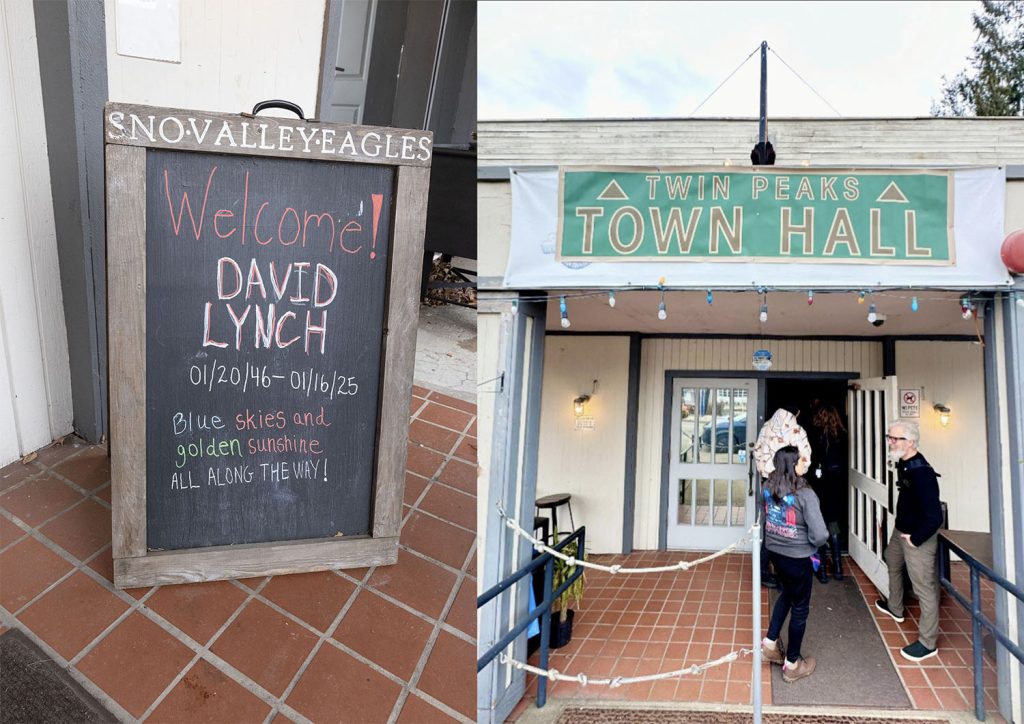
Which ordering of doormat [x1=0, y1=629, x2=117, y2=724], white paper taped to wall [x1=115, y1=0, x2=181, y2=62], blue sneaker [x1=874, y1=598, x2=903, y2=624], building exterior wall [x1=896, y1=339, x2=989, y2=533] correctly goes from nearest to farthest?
doormat [x1=0, y1=629, x2=117, y2=724] → white paper taped to wall [x1=115, y1=0, x2=181, y2=62] → blue sneaker [x1=874, y1=598, x2=903, y2=624] → building exterior wall [x1=896, y1=339, x2=989, y2=533]

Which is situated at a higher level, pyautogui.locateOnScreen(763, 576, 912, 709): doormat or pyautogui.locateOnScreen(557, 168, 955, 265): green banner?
pyautogui.locateOnScreen(557, 168, 955, 265): green banner

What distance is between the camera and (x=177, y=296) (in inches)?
91.0

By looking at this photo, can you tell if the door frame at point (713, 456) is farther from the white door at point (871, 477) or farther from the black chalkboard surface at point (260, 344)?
the black chalkboard surface at point (260, 344)

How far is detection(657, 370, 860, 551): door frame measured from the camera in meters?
6.94

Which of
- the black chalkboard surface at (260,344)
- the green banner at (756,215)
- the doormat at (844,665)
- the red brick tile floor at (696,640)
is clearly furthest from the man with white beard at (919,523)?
the black chalkboard surface at (260,344)

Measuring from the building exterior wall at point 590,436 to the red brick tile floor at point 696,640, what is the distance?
0.81 meters

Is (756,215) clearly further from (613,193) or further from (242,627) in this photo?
(242,627)

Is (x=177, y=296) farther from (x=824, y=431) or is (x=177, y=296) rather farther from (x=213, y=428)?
(x=824, y=431)

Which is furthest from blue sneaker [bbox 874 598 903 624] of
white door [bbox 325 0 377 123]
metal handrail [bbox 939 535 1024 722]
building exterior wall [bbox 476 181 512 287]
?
white door [bbox 325 0 377 123]

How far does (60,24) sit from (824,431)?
294 inches

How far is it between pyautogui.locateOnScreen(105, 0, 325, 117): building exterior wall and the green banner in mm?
1622

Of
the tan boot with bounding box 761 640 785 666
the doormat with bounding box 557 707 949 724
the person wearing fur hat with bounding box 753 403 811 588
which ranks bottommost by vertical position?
the doormat with bounding box 557 707 949 724

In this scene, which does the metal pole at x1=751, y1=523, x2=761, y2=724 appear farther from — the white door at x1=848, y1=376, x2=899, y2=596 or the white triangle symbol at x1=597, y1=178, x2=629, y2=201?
the white door at x1=848, y1=376, x2=899, y2=596

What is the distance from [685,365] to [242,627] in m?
5.57
